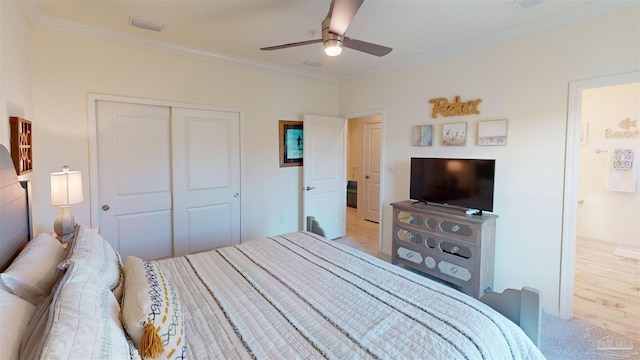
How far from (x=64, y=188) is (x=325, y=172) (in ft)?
10.2

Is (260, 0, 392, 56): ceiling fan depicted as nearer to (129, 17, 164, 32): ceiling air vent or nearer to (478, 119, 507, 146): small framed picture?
(478, 119, 507, 146): small framed picture

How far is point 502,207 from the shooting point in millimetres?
Answer: 2947

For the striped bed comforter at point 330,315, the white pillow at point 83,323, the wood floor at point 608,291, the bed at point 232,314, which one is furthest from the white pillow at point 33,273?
the wood floor at point 608,291

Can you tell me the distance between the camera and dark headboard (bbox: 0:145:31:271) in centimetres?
147

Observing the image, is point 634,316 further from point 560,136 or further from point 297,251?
point 297,251

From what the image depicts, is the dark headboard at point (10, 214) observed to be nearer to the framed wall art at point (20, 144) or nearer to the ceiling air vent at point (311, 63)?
the framed wall art at point (20, 144)

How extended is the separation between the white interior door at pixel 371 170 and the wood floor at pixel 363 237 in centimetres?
28

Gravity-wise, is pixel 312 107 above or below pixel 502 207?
above

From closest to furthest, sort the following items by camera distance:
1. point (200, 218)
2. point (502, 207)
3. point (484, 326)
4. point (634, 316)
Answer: point (484, 326) → point (634, 316) → point (502, 207) → point (200, 218)

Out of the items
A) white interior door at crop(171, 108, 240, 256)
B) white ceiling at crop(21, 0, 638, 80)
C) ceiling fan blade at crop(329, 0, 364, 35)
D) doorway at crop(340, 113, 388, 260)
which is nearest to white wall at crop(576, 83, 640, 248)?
white ceiling at crop(21, 0, 638, 80)

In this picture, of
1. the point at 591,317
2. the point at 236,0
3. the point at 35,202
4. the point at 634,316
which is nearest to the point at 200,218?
the point at 35,202

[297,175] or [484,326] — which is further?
[297,175]

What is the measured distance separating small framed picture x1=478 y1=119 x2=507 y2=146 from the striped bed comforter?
187cm

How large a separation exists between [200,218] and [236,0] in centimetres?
244
